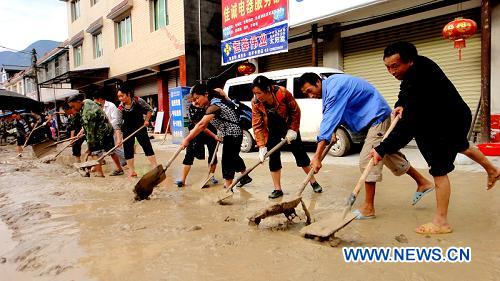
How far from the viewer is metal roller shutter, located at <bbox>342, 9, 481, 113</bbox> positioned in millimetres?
7289

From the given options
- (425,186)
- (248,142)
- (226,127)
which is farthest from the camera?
(248,142)

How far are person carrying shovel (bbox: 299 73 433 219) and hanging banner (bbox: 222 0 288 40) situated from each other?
22.3 feet

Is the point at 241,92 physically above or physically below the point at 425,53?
below

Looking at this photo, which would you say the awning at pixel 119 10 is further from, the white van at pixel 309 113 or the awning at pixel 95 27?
the white van at pixel 309 113

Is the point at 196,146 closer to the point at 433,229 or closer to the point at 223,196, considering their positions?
the point at 223,196

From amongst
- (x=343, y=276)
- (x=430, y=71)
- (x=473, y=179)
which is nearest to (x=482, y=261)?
(x=343, y=276)

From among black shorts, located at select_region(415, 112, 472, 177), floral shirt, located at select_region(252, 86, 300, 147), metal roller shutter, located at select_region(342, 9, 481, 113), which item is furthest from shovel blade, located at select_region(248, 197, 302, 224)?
metal roller shutter, located at select_region(342, 9, 481, 113)

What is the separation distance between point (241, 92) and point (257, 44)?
207 cm

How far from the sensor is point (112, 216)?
3473mm

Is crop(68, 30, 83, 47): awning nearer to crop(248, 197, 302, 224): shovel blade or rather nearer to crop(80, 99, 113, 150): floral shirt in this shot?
crop(80, 99, 113, 150): floral shirt

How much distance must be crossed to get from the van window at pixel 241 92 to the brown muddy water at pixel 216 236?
161 inches

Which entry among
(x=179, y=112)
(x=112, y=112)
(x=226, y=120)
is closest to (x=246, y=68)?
(x=179, y=112)

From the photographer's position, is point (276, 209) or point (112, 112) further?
point (112, 112)

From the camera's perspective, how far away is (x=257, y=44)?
9930 mm
